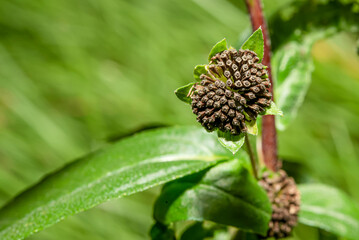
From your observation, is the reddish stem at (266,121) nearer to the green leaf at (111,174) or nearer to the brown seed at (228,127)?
the green leaf at (111,174)

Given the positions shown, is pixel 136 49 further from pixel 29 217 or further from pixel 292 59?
pixel 29 217

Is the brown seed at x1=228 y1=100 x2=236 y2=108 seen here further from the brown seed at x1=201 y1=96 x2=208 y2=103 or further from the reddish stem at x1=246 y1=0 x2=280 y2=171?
the reddish stem at x1=246 y1=0 x2=280 y2=171

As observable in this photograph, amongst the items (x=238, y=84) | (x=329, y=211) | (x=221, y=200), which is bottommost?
(x=329, y=211)

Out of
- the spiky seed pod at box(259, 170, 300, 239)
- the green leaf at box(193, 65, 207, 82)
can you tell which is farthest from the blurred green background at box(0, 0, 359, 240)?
the green leaf at box(193, 65, 207, 82)

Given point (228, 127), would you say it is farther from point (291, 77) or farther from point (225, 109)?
point (291, 77)

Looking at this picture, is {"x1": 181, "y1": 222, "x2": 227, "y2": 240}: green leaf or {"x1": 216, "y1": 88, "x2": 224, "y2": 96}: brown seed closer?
{"x1": 216, "y1": 88, "x2": 224, "y2": 96}: brown seed

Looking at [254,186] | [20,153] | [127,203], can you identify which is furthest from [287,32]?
[20,153]

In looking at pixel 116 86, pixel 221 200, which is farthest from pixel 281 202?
pixel 116 86
